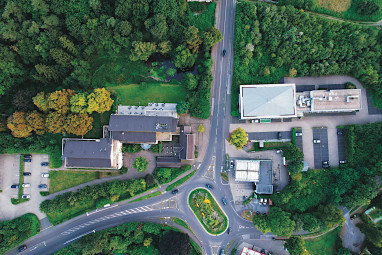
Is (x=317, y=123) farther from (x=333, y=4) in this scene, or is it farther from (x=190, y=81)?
(x=190, y=81)

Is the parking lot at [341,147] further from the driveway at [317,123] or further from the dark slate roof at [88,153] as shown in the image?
the dark slate roof at [88,153]

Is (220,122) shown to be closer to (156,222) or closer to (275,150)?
(275,150)

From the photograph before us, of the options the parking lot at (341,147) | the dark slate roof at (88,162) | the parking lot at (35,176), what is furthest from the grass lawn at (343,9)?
the parking lot at (35,176)

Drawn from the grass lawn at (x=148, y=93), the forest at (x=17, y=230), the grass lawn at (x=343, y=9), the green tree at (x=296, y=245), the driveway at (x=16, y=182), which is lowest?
the green tree at (x=296, y=245)

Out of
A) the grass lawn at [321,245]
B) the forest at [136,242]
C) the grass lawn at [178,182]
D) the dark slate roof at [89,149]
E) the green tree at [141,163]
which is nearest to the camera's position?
the dark slate roof at [89,149]

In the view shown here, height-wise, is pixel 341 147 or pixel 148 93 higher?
pixel 148 93

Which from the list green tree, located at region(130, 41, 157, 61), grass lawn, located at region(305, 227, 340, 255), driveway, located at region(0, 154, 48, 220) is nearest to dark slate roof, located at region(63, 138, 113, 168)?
driveway, located at region(0, 154, 48, 220)

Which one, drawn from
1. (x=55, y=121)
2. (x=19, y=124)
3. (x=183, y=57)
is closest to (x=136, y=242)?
(x=55, y=121)

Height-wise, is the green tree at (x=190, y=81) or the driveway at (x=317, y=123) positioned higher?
the green tree at (x=190, y=81)
